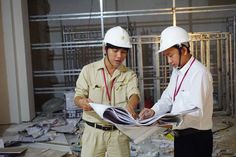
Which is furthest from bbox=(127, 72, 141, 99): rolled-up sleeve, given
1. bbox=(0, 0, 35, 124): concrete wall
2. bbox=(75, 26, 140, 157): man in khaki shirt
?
bbox=(0, 0, 35, 124): concrete wall

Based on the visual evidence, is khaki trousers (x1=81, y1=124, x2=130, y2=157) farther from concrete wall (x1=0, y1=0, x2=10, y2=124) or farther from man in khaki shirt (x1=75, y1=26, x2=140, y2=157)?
concrete wall (x1=0, y1=0, x2=10, y2=124)

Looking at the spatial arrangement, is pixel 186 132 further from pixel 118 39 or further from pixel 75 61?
pixel 75 61

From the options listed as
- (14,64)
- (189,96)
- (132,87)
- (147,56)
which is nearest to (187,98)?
(189,96)

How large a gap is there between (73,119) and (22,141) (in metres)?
1.46

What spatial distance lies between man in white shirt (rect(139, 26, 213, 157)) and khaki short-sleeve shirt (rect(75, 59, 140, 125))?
227 millimetres

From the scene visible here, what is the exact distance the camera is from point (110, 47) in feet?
6.38

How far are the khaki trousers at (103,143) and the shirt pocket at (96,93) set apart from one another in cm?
17

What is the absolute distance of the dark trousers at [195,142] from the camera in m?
1.75

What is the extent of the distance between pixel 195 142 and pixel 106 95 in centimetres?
59

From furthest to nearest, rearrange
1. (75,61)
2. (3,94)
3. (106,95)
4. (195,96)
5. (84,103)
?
(75,61)
(3,94)
(106,95)
(84,103)
(195,96)

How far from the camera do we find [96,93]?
6.61 feet

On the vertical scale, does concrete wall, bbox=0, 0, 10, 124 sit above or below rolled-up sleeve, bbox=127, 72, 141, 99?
below

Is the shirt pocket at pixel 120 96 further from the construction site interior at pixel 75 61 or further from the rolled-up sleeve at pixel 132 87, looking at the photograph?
the construction site interior at pixel 75 61

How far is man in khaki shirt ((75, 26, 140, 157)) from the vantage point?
199 centimetres
